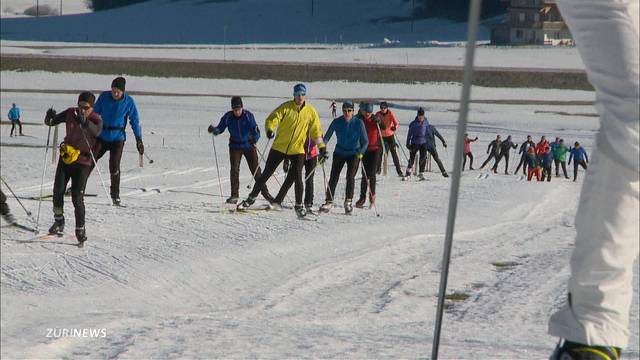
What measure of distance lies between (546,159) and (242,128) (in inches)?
497

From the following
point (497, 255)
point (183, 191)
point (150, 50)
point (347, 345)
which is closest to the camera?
point (347, 345)

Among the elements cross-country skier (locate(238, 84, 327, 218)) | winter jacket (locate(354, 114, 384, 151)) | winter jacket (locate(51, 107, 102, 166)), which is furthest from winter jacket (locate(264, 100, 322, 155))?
winter jacket (locate(51, 107, 102, 166))

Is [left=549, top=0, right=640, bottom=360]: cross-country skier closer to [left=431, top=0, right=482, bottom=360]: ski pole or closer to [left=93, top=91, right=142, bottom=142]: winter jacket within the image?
[left=431, top=0, right=482, bottom=360]: ski pole

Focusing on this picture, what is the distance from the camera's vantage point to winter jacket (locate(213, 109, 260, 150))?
1225 cm

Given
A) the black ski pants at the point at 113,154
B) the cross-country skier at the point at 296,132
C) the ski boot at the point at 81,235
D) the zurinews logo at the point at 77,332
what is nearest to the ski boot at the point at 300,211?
the cross-country skier at the point at 296,132

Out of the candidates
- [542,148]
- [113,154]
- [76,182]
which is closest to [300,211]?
[113,154]

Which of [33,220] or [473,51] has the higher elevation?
[473,51]

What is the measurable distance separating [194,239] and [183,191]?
4804mm

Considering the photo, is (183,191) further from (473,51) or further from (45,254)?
(473,51)

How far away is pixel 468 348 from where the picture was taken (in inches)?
200

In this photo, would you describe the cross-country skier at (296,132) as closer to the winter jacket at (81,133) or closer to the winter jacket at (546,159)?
the winter jacket at (81,133)

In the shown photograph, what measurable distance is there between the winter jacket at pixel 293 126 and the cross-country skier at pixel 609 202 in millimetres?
9719

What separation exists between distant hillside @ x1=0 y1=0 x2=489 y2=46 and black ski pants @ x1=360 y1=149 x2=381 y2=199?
84399 mm

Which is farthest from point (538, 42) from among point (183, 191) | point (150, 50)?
point (183, 191)
